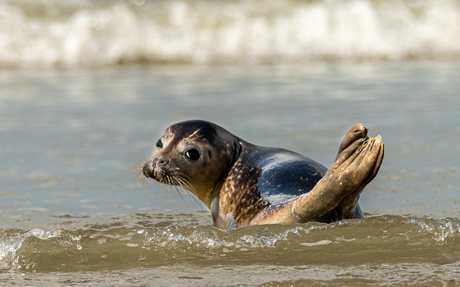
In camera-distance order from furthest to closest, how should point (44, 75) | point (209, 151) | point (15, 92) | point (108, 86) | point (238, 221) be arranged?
point (44, 75), point (108, 86), point (15, 92), point (209, 151), point (238, 221)

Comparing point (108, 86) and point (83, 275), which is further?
point (108, 86)

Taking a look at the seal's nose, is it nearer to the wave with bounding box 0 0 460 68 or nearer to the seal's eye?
the seal's eye

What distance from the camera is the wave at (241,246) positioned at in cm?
340

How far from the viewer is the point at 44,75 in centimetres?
1367

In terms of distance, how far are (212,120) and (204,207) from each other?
3072 mm

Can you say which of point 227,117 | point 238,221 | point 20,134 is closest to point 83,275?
point 238,221

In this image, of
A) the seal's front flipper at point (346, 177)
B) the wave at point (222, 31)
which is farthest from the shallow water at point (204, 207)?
the wave at point (222, 31)

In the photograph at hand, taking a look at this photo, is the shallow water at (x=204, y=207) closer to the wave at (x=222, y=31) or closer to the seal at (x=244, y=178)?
the seal at (x=244, y=178)

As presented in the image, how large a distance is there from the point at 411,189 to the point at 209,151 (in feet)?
5.97

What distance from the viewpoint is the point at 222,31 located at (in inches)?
693

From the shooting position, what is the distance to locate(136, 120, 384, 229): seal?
3.55 metres

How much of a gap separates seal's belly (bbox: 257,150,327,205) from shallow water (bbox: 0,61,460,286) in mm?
297

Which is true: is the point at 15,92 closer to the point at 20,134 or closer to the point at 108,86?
the point at 108,86

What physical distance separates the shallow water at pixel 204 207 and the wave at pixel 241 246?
0.01 metres
